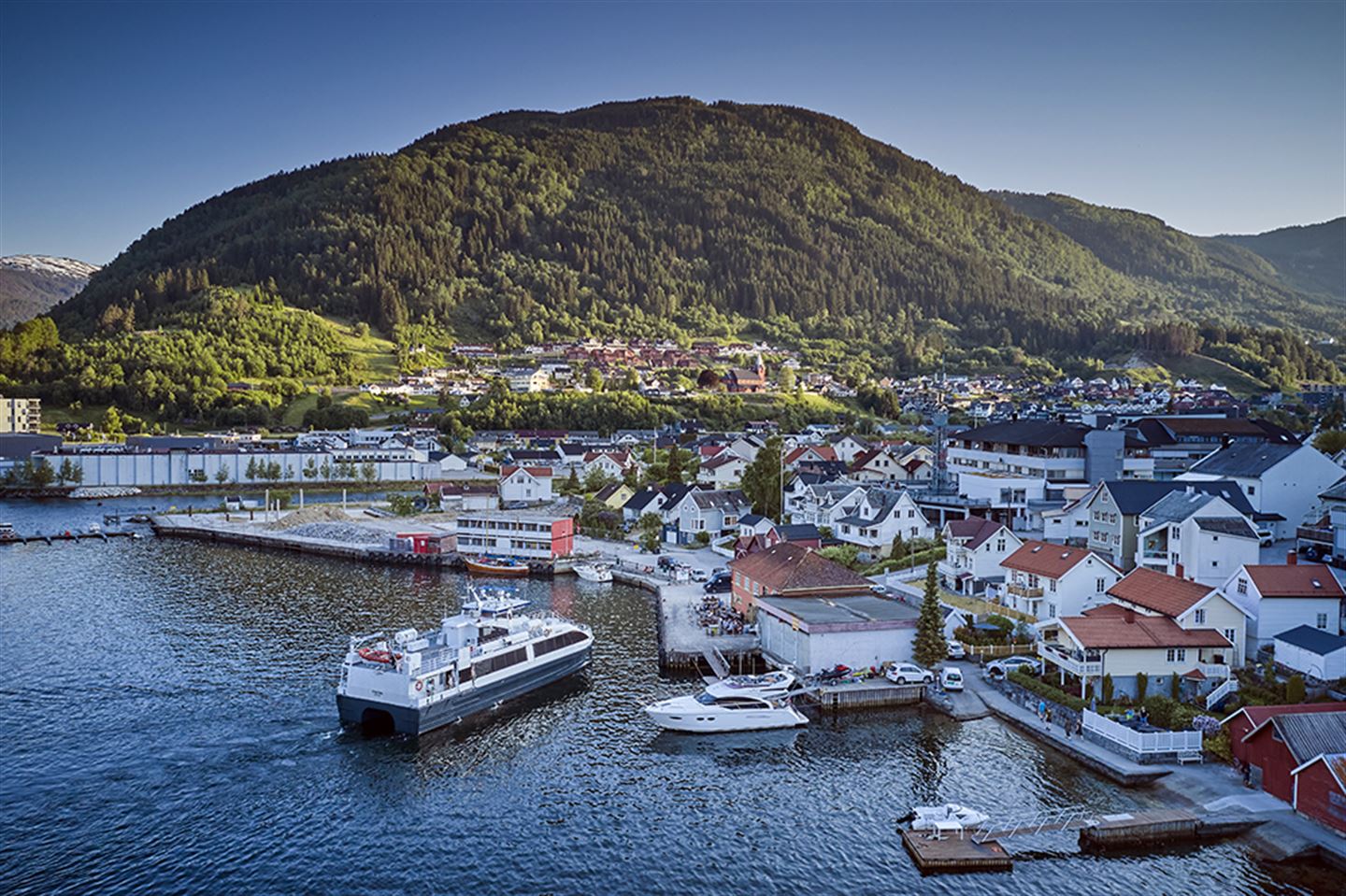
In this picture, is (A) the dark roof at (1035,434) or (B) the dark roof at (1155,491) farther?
(A) the dark roof at (1035,434)

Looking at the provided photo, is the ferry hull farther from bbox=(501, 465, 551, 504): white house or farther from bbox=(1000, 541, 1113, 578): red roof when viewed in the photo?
bbox=(501, 465, 551, 504): white house

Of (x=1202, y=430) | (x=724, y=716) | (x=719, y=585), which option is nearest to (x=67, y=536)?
(x=719, y=585)

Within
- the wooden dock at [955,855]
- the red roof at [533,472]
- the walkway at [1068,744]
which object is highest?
the red roof at [533,472]

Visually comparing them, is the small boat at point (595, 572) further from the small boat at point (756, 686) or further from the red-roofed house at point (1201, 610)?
the red-roofed house at point (1201, 610)

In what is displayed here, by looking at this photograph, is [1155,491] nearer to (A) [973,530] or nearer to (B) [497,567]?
(A) [973,530]

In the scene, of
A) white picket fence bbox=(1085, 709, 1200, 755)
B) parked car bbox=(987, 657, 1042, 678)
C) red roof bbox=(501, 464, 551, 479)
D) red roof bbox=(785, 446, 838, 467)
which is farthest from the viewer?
red roof bbox=(785, 446, 838, 467)

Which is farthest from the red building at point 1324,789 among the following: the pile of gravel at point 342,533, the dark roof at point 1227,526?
the pile of gravel at point 342,533

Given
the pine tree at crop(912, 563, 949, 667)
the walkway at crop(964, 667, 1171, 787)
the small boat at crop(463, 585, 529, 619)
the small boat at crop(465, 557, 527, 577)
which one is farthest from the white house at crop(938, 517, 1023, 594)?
the small boat at crop(465, 557, 527, 577)
